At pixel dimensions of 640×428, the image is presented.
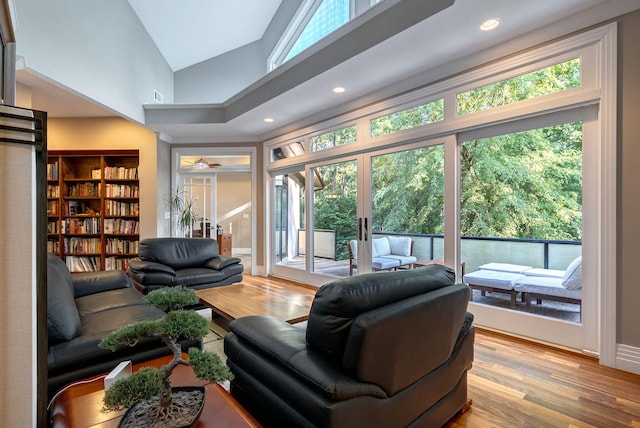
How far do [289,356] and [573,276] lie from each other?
107 inches

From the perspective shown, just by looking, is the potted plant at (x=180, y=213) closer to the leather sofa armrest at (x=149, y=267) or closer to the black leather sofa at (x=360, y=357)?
the leather sofa armrest at (x=149, y=267)

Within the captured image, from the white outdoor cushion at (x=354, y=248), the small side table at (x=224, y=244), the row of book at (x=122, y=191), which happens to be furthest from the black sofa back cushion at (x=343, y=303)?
the small side table at (x=224, y=244)

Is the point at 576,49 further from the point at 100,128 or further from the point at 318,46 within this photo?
the point at 100,128

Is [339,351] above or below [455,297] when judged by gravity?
below

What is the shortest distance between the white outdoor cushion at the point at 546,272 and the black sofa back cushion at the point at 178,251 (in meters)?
4.12

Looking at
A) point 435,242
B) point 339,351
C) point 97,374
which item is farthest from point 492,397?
point 97,374

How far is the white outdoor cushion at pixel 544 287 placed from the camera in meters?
2.77

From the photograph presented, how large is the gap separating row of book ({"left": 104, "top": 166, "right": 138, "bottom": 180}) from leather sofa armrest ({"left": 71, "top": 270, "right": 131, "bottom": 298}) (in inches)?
121

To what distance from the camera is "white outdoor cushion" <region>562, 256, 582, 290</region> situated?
8.72ft

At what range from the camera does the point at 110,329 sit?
6.33ft

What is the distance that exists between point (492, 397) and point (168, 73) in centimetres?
720

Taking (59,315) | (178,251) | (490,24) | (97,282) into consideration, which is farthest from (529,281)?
(178,251)

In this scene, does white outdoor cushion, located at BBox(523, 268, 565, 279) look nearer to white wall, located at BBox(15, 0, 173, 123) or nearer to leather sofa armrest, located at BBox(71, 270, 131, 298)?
leather sofa armrest, located at BBox(71, 270, 131, 298)

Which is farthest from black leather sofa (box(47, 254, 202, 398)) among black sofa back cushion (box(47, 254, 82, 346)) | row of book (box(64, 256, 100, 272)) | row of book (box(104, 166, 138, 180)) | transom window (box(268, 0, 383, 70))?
row of book (box(64, 256, 100, 272))
